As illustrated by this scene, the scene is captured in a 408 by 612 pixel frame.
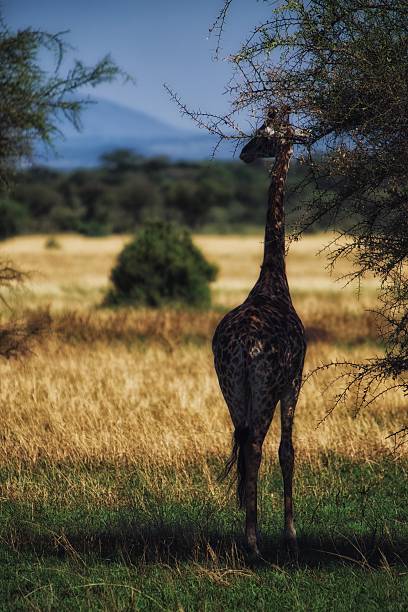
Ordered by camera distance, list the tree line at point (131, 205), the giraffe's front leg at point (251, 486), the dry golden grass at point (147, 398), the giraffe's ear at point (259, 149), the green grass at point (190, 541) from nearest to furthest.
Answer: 1. the green grass at point (190, 541)
2. the giraffe's front leg at point (251, 486)
3. the giraffe's ear at point (259, 149)
4. the dry golden grass at point (147, 398)
5. the tree line at point (131, 205)

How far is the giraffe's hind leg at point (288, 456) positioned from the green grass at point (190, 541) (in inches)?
6.5

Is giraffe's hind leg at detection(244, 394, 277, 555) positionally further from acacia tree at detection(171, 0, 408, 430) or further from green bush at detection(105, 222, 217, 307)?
green bush at detection(105, 222, 217, 307)

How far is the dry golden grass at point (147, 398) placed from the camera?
9.06 m

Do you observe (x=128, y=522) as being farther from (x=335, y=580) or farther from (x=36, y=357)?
(x=36, y=357)

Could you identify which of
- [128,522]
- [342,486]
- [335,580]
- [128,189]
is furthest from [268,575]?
[128,189]

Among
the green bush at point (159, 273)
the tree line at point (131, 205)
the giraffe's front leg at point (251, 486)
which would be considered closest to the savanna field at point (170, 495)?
the giraffe's front leg at point (251, 486)

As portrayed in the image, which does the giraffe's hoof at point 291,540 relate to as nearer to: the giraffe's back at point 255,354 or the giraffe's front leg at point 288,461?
the giraffe's front leg at point 288,461

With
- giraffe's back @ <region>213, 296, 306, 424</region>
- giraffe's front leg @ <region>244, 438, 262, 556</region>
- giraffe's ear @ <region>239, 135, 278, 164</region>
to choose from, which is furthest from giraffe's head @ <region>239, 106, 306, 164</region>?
giraffe's front leg @ <region>244, 438, 262, 556</region>

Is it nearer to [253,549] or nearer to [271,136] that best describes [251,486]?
[253,549]

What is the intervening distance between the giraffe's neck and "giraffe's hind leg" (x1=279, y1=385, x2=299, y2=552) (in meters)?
0.78

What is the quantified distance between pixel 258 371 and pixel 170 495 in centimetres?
218

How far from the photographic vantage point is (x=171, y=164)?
417 feet

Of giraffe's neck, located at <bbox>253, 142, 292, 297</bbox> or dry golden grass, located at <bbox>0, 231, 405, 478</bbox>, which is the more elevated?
giraffe's neck, located at <bbox>253, 142, 292, 297</bbox>

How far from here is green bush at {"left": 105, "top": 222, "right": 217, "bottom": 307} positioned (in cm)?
2355
